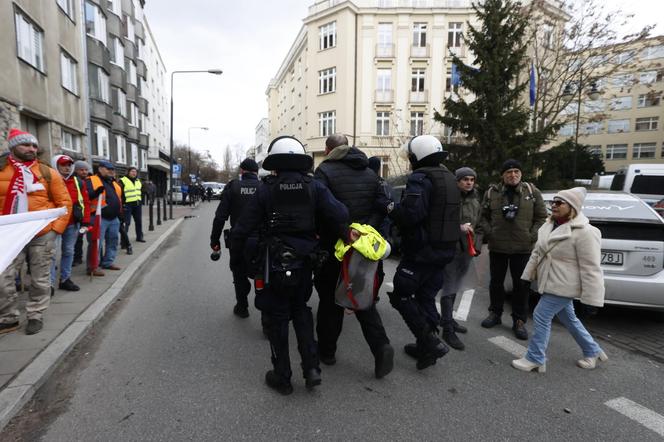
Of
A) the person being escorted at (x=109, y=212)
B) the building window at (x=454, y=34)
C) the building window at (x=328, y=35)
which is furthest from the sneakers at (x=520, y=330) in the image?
the building window at (x=328, y=35)

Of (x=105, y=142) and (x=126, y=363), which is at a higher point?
(x=105, y=142)

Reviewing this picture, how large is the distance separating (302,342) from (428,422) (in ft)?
3.40

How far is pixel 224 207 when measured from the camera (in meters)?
4.71

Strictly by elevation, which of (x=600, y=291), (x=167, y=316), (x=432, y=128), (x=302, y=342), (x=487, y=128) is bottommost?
(x=167, y=316)

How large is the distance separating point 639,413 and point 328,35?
3551 cm

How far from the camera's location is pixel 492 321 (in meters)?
4.48

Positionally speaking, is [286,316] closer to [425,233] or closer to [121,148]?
[425,233]

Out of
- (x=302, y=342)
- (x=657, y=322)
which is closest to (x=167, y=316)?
(x=302, y=342)

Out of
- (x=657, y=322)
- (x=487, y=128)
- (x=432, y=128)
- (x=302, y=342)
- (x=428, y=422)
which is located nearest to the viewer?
(x=428, y=422)

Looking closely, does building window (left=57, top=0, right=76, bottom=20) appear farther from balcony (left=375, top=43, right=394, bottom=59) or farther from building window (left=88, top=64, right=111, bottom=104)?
balcony (left=375, top=43, right=394, bottom=59)

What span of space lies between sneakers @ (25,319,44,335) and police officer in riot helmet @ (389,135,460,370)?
11.7ft

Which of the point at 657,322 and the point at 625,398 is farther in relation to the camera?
the point at 657,322

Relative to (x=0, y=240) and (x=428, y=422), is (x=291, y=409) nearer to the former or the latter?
(x=428, y=422)

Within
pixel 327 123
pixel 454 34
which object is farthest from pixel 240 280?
pixel 454 34
